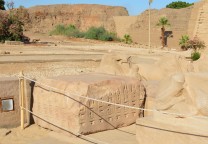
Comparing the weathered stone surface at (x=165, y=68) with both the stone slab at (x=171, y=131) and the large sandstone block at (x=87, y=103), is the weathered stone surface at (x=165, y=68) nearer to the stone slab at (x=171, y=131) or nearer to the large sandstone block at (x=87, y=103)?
the large sandstone block at (x=87, y=103)

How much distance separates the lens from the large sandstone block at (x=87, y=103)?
5.50 m

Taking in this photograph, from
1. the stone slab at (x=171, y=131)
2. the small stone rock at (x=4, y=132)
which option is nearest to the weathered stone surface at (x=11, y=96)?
the small stone rock at (x=4, y=132)

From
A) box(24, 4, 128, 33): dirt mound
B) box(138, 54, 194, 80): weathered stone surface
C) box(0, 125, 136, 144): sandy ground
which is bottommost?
box(0, 125, 136, 144): sandy ground

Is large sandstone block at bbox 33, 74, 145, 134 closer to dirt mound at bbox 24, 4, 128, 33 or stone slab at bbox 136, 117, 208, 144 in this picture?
stone slab at bbox 136, 117, 208, 144

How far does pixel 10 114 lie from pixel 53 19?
1880 inches

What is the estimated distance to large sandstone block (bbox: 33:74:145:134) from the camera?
5.50m

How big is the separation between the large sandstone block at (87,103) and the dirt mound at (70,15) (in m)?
45.2

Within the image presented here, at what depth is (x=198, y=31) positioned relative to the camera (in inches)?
1235

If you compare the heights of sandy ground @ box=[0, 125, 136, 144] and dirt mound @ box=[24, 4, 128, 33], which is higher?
dirt mound @ box=[24, 4, 128, 33]

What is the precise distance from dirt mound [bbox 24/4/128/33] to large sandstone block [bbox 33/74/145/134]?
45.2 metres

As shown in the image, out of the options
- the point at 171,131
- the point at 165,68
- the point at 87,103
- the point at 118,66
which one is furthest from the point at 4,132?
the point at 165,68

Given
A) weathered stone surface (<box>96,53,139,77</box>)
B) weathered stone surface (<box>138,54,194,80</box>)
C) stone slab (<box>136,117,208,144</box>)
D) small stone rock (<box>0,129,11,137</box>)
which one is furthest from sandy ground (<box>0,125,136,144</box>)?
weathered stone surface (<box>138,54,194,80</box>)

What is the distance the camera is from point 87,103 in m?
5.48

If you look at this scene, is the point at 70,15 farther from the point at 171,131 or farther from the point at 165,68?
the point at 171,131
